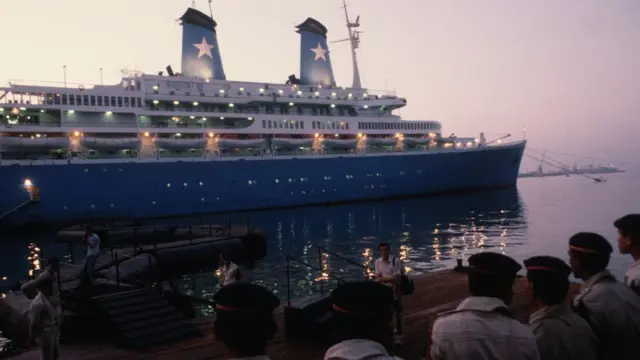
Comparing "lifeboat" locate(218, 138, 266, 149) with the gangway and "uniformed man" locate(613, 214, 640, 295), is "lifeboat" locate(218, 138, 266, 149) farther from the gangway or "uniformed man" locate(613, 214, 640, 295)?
"uniformed man" locate(613, 214, 640, 295)

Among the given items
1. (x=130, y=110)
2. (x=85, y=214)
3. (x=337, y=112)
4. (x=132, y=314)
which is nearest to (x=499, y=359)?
→ (x=132, y=314)

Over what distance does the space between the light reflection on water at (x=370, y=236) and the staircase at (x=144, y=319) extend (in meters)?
3.43

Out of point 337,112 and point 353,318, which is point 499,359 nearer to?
point 353,318

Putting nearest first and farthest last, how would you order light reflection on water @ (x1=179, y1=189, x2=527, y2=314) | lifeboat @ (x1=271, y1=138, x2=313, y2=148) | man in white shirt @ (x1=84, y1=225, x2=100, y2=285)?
1. man in white shirt @ (x1=84, y1=225, x2=100, y2=285)
2. light reflection on water @ (x1=179, y1=189, x2=527, y2=314)
3. lifeboat @ (x1=271, y1=138, x2=313, y2=148)

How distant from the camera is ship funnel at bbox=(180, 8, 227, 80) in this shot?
44438mm

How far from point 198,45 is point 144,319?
1553 inches

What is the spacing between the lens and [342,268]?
20047 mm

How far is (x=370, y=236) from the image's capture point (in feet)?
96.7

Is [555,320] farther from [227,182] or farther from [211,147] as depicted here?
[211,147]

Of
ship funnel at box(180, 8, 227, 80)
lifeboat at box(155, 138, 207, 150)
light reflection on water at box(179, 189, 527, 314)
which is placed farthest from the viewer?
ship funnel at box(180, 8, 227, 80)

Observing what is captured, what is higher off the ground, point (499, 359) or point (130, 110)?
point (130, 110)

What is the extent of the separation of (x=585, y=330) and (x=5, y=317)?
13.5 metres

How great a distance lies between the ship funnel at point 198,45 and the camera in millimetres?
44438

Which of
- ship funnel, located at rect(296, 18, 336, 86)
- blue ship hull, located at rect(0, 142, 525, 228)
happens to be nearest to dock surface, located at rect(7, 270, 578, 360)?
blue ship hull, located at rect(0, 142, 525, 228)
